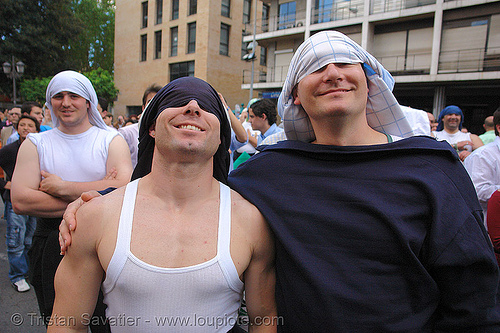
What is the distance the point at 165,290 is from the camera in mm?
1452

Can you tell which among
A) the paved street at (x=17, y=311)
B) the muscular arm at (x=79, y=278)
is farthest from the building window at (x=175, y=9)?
the muscular arm at (x=79, y=278)

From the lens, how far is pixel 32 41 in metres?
24.2

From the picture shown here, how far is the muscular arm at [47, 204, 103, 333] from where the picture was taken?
59.3 inches

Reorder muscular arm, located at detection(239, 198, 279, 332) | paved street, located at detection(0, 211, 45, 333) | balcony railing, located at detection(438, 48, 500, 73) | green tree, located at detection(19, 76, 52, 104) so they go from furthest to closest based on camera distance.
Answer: green tree, located at detection(19, 76, 52, 104) < balcony railing, located at detection(438, 48, 500, 73) < paved street, located at detection(0, 211, 45, 333) < muscular arm, located at detection(239, 198, 279, 332)

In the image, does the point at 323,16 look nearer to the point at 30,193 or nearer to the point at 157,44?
the point at 157,44

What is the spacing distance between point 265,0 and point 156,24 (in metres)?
11.3

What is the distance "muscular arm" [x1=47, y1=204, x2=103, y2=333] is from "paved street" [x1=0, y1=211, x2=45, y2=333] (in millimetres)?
2376

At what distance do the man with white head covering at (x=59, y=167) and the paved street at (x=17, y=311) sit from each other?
129cm

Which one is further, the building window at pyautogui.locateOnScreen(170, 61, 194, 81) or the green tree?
the building window at pyautogui.locateOnScreen(170, 61, 194, 81)

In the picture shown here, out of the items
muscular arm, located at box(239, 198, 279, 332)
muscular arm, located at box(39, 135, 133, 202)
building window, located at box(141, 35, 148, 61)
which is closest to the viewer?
muscular arm, located at box(239, 198, 279, 332)

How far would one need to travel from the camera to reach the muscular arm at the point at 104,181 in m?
2.33

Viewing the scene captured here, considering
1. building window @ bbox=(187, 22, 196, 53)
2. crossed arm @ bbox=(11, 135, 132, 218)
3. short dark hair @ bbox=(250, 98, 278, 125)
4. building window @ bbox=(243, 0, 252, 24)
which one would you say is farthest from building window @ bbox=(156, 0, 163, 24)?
crossed arm @ bbox=(11, 135, 132, 218)

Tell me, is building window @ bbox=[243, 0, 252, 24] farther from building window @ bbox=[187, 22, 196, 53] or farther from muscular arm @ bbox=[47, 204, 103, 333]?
muscular arm @ bbox=[47, 204, 103, 333]

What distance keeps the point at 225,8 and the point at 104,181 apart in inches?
1087
